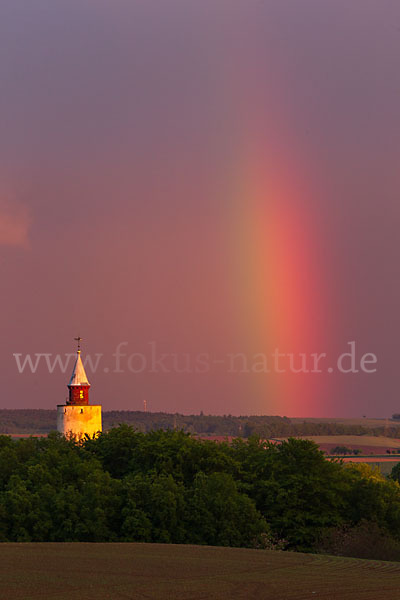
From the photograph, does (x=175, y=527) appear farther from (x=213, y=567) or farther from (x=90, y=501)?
(x=213, y=567)

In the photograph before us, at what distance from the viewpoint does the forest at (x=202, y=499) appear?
6381 centimetres

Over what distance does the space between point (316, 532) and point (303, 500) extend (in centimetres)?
377

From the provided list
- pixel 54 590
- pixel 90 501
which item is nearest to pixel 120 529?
pixel 90 501

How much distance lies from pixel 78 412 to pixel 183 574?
10472 cm

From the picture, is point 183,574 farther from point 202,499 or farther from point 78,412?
point 78,412

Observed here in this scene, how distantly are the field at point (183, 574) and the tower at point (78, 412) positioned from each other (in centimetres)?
9291

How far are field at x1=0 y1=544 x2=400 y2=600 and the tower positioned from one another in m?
92.9

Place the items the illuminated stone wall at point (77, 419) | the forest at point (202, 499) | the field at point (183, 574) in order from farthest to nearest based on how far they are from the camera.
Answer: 1. the illuminated stone wall at point (77, 419)
2. the forest at point (202, 499)
3. the field at point (183, 574)

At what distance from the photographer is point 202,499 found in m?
65.9

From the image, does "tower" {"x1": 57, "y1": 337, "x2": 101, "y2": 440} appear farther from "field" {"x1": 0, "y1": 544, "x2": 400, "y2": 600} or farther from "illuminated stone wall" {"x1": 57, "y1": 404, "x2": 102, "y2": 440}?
"field" {"x1": 0, "y1": 544, "x2": 400, "y2": 600}

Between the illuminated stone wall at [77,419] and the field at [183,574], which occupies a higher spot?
the illuminated stone wall at [77,419]

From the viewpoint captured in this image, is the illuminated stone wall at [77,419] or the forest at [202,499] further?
the illuminated stone wall at [77,419]

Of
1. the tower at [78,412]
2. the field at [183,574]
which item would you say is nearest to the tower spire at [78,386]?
the tower at [78,412]

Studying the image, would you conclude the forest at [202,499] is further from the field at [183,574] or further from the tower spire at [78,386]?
the tower spire at [78,386]
